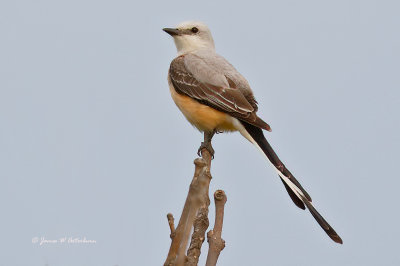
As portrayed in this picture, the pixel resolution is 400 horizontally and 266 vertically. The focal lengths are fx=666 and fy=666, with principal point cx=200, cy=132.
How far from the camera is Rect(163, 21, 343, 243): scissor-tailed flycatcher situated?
19.4ft

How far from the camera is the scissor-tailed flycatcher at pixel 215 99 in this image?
5.90 metres

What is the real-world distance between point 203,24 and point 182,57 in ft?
2.66

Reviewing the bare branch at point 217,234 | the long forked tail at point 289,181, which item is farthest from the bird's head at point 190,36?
the bare branch at point 217,234

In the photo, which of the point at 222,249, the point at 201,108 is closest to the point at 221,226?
the point at 222,249

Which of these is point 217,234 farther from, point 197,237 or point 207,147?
point 207,147

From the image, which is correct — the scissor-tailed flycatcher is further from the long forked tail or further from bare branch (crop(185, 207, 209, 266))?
bare branch (crop(185, 207, 209, 266))

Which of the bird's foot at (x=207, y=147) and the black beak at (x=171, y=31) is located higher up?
the black beak at (x=171, y=31)

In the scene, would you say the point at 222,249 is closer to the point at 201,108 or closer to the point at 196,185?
the point at 196,185

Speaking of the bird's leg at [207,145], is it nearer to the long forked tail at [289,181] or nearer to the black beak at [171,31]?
the long forked tail at [289,181]

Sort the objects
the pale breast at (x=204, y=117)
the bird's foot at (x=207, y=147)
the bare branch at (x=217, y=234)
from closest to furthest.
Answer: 1. the bare branch at (x=217, y=234)
2. the bird's foot at (x=207, y=147)
3. the pale breast at (x=204, y=117)

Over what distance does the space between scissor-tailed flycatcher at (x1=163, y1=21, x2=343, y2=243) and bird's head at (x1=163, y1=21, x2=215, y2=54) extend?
1.22 feet

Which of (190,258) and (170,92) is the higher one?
(170,92)

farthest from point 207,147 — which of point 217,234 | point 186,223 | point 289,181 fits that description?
point 186,223

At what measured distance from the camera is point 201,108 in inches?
246
